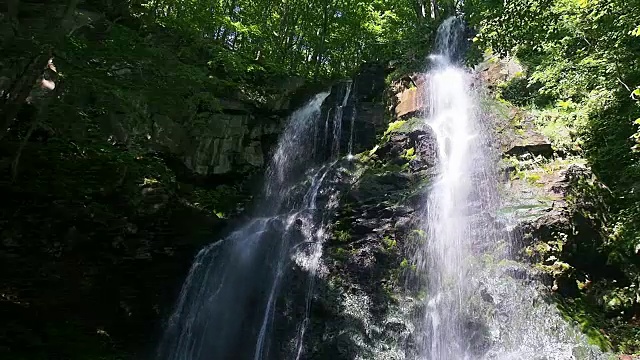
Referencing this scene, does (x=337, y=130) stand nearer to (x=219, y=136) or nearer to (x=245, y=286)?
(x=219, y=136)

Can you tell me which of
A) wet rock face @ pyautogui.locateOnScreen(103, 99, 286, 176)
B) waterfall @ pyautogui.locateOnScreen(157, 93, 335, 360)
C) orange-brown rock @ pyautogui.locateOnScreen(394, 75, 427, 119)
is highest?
orange-brown rock @ pyautogui.locateOnScreen(394, 75, 427, 119)

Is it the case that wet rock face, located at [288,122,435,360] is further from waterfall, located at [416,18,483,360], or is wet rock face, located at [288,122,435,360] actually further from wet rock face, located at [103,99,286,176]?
wet rock face, located at [103,99,286,176]

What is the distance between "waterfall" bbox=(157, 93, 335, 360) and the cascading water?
2.09 m

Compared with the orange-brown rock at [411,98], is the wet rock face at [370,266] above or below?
below

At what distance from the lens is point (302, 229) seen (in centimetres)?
892

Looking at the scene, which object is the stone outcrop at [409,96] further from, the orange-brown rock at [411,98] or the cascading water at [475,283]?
the cascading water at [475,283]

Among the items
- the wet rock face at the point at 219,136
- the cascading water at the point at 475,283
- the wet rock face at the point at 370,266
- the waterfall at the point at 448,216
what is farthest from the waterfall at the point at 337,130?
the cascading water at the point at 475,283

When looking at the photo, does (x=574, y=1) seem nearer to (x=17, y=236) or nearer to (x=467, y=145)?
(x=467, y=145)

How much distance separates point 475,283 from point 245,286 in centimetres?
437

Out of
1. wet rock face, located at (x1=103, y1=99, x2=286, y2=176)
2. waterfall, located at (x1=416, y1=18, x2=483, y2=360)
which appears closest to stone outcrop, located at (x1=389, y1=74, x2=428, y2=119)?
waterfall, located at (x1=416, y1=18, x2=483, y2=360)

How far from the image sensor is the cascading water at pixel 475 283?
20.5ft

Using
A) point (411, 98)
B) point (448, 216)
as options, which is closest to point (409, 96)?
point (411, 98)

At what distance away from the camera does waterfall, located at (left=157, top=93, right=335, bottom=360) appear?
26.8 ft

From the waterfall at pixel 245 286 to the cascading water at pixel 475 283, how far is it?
6.87 ft
